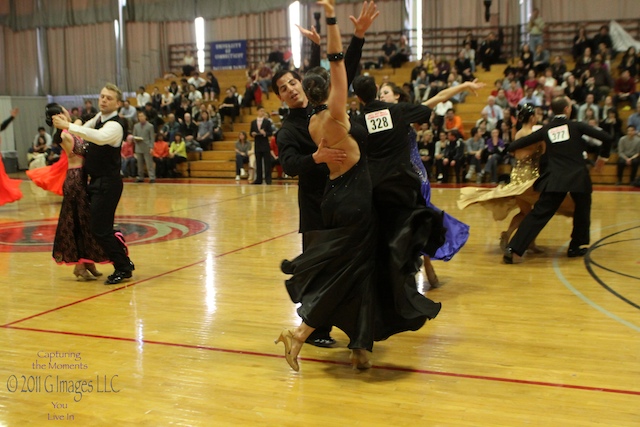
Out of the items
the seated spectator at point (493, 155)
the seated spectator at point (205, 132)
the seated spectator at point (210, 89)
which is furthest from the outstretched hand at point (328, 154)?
the seated spectator at point (210, 89)

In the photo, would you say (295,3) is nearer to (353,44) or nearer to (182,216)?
(182,216)

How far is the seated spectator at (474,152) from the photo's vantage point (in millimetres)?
15156

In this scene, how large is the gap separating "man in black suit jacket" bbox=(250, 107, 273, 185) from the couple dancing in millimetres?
12375

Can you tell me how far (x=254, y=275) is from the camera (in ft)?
22.1

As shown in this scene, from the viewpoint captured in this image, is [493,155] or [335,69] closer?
[335,69]

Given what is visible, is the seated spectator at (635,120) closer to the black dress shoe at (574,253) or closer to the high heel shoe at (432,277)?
the black dress shoe at (574,253)

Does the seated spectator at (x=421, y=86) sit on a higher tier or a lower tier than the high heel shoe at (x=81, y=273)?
higher

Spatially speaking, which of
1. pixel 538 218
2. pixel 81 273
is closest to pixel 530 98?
pixel 538 218

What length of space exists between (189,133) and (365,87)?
15358 millimetres

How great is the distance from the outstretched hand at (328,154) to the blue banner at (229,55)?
21.4 meters

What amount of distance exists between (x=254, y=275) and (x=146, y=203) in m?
6.54

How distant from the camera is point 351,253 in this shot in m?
3.94

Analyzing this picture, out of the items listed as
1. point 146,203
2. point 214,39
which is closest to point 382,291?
point 146,203

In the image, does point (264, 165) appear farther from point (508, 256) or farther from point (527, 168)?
point (508, 256)
